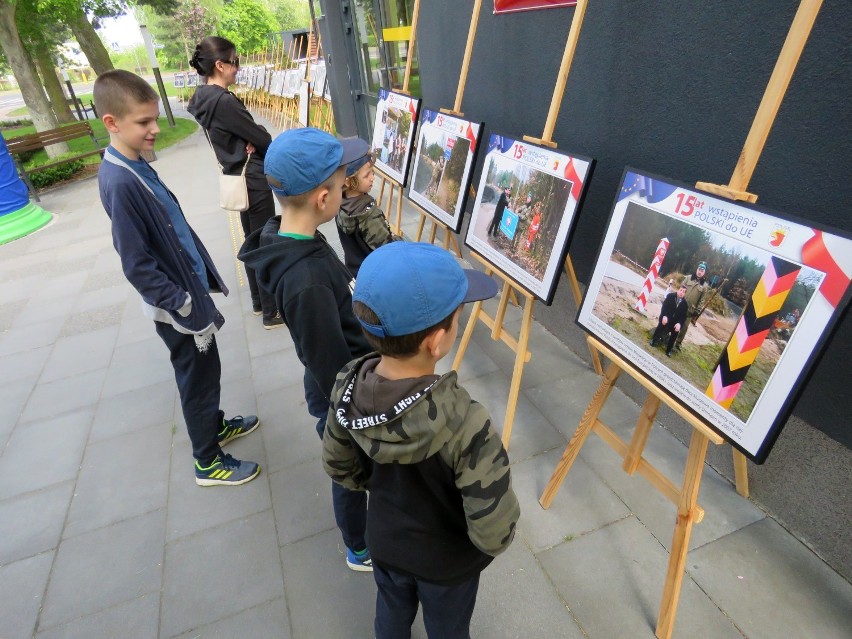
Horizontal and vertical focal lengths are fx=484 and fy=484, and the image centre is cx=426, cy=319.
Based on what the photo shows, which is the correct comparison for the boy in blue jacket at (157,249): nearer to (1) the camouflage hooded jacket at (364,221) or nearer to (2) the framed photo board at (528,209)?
(1) the camouflage hooded jacket at (364,221)

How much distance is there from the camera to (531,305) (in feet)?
7.73

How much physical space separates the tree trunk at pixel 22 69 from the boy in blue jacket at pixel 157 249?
35.0ft

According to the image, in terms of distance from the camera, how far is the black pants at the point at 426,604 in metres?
1.34

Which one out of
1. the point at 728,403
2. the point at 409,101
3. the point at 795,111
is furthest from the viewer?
the point at 409,101

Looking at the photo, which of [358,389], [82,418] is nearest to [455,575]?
[358,389]

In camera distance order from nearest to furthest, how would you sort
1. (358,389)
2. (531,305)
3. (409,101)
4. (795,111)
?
(358,389) → (795,111) → (531,305) → (409,101)

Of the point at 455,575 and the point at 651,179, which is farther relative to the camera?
the point at 651,179

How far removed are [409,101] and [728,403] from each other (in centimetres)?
326

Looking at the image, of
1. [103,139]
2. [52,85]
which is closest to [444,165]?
[103,139]

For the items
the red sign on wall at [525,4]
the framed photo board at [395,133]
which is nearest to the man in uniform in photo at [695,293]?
the red sign on wall at [525,4]

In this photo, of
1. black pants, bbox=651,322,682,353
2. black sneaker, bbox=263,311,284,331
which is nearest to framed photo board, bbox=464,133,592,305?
black pants, bbox=651,322,682,353

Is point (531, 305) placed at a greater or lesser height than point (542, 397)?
greater

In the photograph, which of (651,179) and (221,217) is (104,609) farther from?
(221,217)

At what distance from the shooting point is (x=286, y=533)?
2291 millimetres
